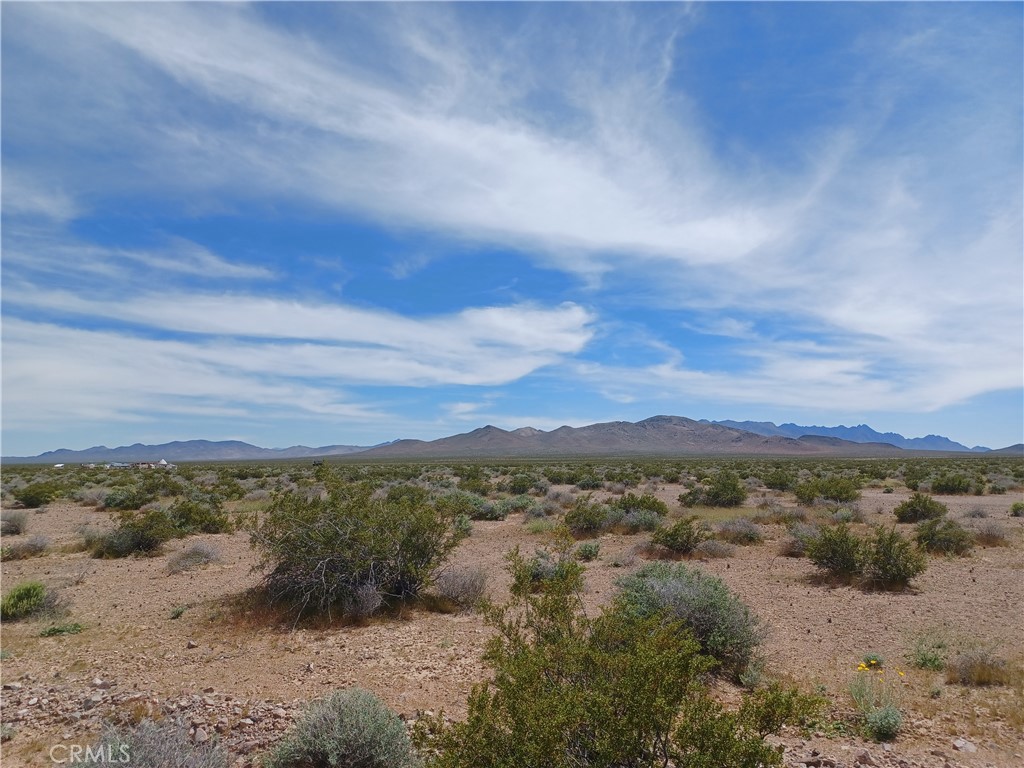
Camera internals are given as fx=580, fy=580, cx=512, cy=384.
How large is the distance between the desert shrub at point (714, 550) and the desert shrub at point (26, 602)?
13.1 meters

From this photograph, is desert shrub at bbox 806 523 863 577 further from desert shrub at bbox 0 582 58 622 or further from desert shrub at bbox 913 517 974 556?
desert shrub at bbox 0 582 58 622

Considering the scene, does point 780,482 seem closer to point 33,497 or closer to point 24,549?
point 24,549

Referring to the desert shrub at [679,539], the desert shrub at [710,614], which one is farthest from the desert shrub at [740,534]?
the desert shrub at [710,614]

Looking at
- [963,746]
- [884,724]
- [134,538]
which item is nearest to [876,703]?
[884,724]

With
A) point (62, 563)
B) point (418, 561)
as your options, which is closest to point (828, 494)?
point (418, 561)

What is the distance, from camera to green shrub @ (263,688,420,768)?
4.77 metres

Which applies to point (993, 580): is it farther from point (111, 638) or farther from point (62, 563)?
point (62, 563)

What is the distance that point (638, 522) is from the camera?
1758cm

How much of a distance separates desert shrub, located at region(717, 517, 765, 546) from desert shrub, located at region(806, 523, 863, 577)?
11.0ft

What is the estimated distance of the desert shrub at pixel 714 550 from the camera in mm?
14102

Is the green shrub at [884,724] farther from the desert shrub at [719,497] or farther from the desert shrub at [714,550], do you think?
the desert shrub at [719,497]

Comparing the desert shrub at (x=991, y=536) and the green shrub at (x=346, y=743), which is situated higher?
the desert shrub at (x=991, y=536)

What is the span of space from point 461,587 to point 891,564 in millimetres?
8095

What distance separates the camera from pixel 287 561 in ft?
33.0
